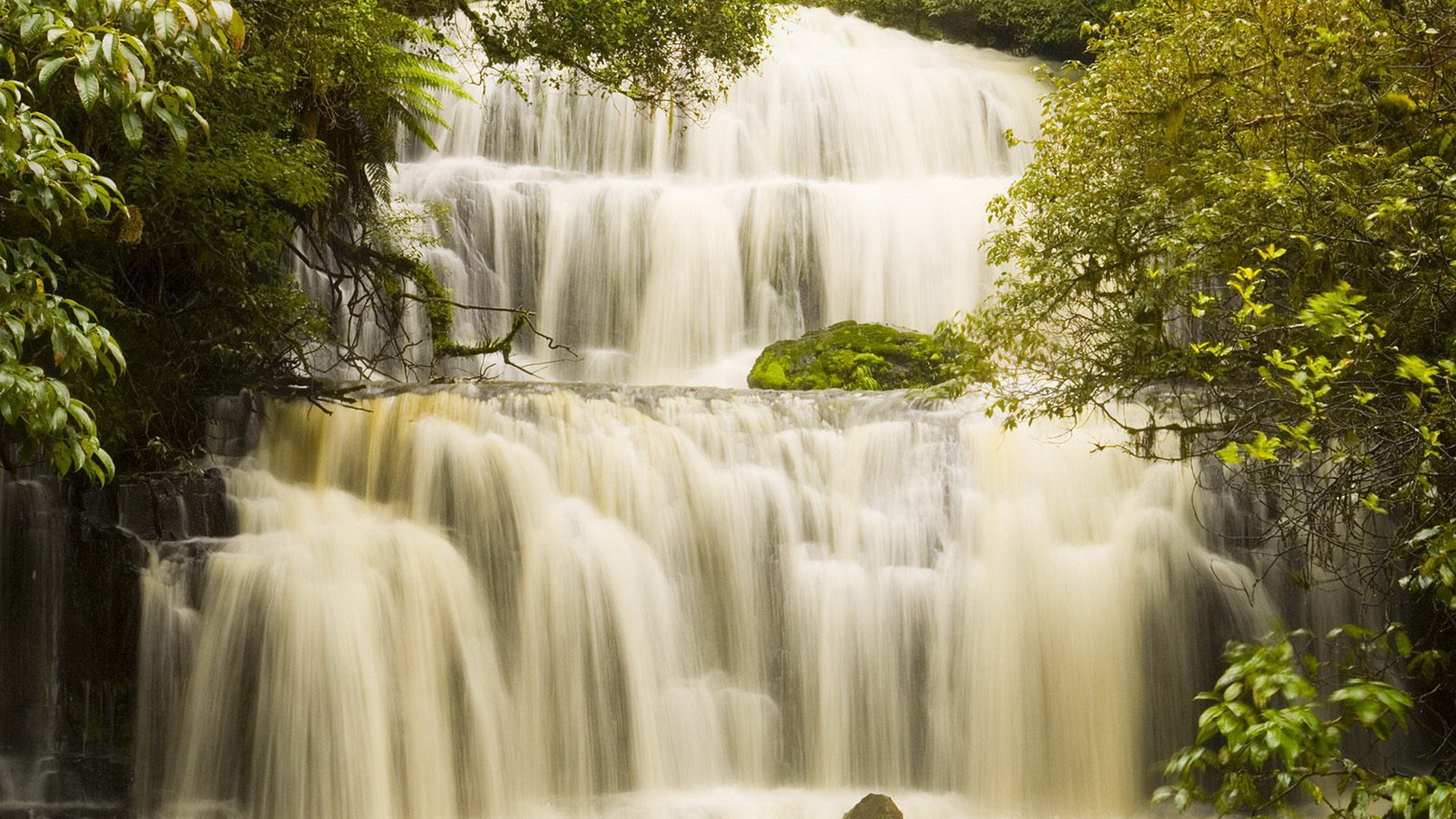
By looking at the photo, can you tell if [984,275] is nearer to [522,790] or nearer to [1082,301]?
[1082,301]

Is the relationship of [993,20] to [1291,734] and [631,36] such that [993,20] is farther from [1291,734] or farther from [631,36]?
[1291,734]

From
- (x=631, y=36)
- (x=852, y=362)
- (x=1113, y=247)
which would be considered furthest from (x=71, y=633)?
(x=1113, y=247)

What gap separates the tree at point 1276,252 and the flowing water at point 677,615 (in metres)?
1.23

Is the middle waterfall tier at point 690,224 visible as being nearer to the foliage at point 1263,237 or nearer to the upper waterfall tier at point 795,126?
the upper waterfall tier at point 795,126

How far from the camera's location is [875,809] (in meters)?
8.13

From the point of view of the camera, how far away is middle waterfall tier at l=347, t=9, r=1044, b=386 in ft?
52.6


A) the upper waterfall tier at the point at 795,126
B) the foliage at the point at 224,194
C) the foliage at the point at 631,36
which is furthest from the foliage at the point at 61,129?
the upper waterfall tier at the point at 795,126

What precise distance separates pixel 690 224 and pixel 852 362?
4.57 meters

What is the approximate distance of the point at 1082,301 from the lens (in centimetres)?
879

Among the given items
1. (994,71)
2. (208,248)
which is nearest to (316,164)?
(208,248)

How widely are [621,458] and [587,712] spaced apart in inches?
85.8

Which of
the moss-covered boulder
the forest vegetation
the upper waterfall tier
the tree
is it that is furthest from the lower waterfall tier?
the upper waterfall tier

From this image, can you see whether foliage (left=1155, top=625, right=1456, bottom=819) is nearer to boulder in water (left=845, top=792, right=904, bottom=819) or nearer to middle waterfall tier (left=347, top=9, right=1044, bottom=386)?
boulder in water (left=845, top=792, right=904, bottom=819)

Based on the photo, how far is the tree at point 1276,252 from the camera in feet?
19.8
